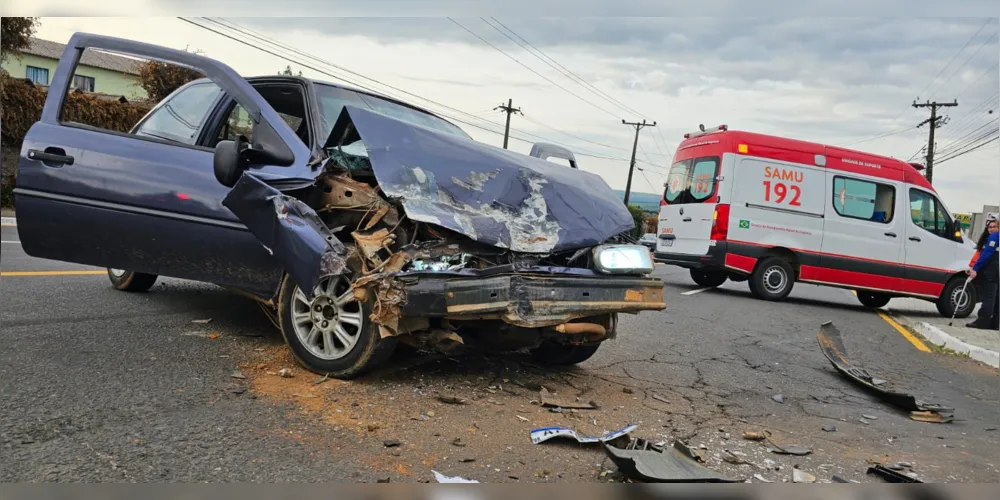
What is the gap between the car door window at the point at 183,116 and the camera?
15.5 ft

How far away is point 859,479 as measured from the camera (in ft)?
10.9

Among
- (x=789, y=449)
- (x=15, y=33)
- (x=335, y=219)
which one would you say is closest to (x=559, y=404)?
(x=789, y=449)

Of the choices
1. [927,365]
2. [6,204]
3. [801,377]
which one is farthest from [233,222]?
[927,365]

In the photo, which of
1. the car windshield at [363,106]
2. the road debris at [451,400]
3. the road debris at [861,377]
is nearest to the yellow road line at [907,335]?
the road debris at [861,377]

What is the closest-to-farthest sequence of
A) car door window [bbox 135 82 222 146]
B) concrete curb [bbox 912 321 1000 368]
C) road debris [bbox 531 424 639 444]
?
road debris [bbox 531 424 639 444] → car door window [bbox 135 82 222 146] → concrete curb [bbox 912 321 1000 368]

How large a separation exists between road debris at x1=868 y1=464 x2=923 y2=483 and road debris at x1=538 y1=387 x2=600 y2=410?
1.42 m

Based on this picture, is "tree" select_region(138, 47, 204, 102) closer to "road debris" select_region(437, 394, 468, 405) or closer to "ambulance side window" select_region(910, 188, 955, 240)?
"road debris" select_region(437, 394, 468, 405)

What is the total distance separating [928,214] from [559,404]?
431 inches

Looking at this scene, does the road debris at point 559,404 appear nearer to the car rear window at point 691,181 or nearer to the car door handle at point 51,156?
the car door handle at point 51,156

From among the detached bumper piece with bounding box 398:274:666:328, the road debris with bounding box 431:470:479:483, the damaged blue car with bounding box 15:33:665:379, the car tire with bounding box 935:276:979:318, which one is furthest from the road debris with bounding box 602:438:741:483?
the car tire with bounding box 935:276:979:318

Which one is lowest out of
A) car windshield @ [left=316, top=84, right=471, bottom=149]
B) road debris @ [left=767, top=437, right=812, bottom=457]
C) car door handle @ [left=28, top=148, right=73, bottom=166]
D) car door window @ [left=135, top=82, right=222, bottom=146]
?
road debris @ [left=767, top=437, right=812, bottom=457]

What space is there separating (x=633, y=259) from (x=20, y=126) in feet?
12.8

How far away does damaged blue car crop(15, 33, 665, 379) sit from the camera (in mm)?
3791

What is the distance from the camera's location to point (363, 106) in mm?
4801
